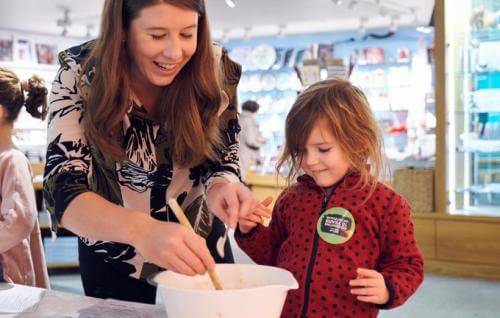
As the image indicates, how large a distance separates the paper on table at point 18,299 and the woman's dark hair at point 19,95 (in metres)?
0.85

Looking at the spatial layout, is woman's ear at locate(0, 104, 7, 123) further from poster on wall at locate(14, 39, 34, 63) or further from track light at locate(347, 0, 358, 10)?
poster on wall at locate(14, 39, 34, 63)

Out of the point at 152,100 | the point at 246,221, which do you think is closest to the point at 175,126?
the point at 152,100

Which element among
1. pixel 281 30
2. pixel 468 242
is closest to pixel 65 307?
pixel 468 242

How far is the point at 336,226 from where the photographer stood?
48.8 inches

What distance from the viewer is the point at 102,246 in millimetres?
1383

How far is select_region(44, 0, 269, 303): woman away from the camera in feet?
3.86

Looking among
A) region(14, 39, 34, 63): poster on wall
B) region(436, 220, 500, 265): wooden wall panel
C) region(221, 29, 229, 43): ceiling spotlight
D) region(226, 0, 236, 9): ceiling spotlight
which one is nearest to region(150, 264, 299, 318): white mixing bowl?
region(436, 220, 500, 265): wooden wall panel

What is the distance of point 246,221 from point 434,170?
3.63m

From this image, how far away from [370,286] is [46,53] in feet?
31.4

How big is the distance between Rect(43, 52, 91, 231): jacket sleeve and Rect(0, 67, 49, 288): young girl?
2.20ft

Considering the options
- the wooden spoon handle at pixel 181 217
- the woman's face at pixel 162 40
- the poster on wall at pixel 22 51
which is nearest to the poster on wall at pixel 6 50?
the poster on wall at pixel 22 51

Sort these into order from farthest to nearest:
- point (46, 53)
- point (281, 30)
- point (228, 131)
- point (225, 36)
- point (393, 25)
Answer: point (46, 53)
point (225, 36)
point (281, 30)
point (393, 25)
point (228, 131)

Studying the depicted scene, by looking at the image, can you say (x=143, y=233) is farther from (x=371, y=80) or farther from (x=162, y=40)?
(x=371, y=80)

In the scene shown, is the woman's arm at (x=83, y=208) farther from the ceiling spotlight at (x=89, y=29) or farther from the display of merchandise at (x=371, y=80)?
the ceiling spotlight at (x=89, y=29)
